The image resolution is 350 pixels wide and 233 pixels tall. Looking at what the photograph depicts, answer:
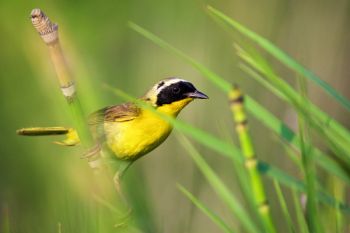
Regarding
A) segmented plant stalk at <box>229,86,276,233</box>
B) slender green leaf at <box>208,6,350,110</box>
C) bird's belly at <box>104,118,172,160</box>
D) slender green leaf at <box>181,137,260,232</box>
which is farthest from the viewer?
bird's belly at <box>104,118,172,160</box>

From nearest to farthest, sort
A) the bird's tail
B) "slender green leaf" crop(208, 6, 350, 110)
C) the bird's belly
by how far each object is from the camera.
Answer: "slender green leaf" crop(208, 6, 350, 110) → the bird's tail → the bird's belly

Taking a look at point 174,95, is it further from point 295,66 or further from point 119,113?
point 295,66

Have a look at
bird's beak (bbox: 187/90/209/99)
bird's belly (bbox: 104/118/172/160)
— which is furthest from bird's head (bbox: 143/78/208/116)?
bird's belly (bbox: 104/118/172/160)

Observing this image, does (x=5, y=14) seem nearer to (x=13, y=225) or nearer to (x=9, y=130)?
(x=9, y=130)

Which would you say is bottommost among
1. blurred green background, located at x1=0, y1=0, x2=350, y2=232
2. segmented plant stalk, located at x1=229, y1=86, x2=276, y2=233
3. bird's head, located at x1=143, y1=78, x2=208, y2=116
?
blurred green background, located at x1=0, y1=0, x2=350, y2=232

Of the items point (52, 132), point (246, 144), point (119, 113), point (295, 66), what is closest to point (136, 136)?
point (119, 113)

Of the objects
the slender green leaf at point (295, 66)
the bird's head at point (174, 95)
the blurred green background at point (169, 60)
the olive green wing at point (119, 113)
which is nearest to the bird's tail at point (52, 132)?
the olive green wing at point (119, 113)

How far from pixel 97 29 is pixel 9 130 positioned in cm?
77

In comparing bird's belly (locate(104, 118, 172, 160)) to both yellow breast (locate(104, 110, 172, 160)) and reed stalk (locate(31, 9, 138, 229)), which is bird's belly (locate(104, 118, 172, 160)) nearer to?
yellow breast (locate(104, 110, 172, 160))

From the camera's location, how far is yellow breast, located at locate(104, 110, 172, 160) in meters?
2.12

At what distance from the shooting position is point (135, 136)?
7.18 ft

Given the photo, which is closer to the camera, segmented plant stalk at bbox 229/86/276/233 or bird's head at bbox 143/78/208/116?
segmented plant stalk at bbox 229/86/276/233

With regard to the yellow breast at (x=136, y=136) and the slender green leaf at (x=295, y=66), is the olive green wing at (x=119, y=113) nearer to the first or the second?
the yellow breast at (x=136, y=136)

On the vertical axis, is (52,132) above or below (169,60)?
A: above
